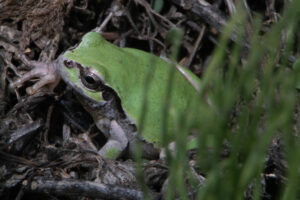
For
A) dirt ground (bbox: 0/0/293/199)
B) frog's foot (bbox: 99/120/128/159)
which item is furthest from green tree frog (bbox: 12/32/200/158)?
dirt ground (bbox: 0/0/293/199)

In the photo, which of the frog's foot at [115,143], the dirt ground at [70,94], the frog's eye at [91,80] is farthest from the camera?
the frog's foot at [115,143]

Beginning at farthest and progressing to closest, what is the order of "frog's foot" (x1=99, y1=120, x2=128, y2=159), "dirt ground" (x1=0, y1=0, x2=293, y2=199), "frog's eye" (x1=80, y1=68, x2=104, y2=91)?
"frog's foot" (x1=99, y1=120, x2=128, y2=159) → "frog's eye" (x1=80, y1=68, x2=104, y2=91) → "dirt ground" (x1=0, y1=0, x2=293, y2=199)

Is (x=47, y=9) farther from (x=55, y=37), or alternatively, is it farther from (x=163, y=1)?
(x=163, y=1)

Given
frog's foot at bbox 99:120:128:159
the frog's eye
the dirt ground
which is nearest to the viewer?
the dirt ground

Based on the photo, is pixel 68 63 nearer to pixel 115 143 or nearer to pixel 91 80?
pixel 91 80

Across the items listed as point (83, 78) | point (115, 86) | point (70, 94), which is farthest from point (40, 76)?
point (115, 86)

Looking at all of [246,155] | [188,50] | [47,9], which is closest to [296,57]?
[188,50]

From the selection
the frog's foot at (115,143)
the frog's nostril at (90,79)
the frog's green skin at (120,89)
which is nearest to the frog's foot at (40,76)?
the frog's green skin at (120,89)

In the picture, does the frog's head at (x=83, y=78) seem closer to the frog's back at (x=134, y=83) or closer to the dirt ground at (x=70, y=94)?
the frog's back at (x=134, y=83)

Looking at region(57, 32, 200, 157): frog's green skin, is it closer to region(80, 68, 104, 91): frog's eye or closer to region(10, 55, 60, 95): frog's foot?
region(80, 68, 104, 91): frog's eye
